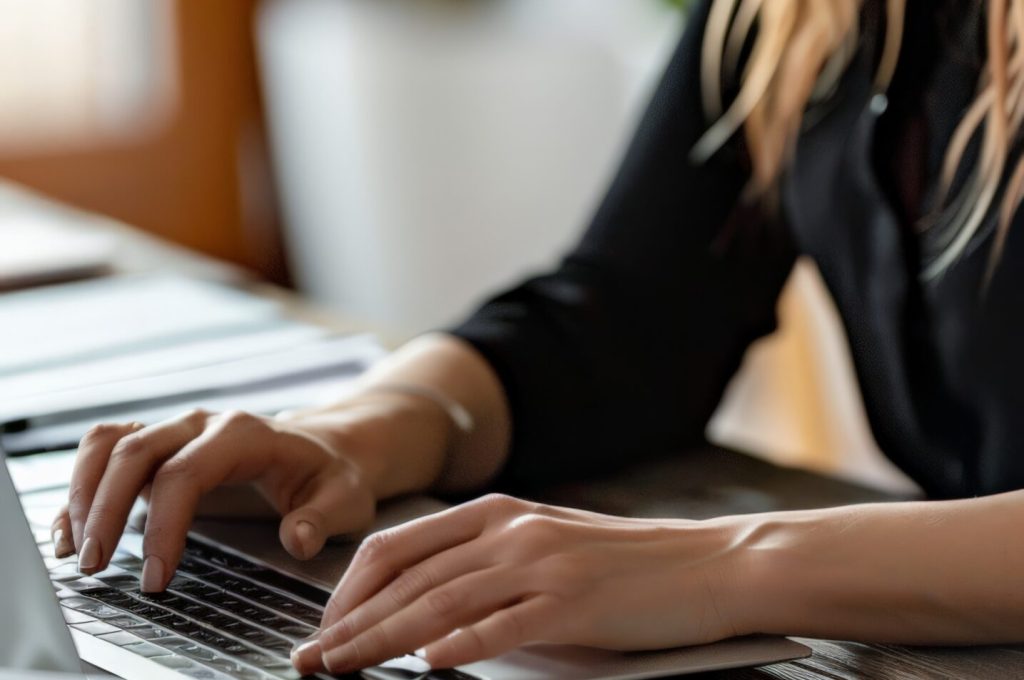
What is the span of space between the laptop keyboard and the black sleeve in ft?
0.93

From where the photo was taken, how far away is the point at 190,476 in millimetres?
628

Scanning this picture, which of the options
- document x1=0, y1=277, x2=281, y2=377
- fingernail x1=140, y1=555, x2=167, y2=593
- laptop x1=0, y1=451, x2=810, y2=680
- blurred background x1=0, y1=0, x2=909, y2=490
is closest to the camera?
laptop x1=0, y1=451, x2=810, y2=680

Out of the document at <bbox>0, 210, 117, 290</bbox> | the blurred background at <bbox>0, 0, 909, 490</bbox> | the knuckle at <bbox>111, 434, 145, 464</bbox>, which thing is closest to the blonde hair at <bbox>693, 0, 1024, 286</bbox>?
the knuckle at <bbox>111, 434, 145, 464</bbox>

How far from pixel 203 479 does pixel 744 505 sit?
313 mm

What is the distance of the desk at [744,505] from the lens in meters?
0.55

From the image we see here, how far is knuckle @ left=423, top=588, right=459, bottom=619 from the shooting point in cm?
52

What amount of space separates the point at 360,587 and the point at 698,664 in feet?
0.47

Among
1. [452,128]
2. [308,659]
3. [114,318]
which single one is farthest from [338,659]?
[452,128]

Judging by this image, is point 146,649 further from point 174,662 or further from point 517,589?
point 517,589

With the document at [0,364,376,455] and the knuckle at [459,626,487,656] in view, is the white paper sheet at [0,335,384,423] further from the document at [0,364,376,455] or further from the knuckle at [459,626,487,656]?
the knuckle at [459,626,487,656]

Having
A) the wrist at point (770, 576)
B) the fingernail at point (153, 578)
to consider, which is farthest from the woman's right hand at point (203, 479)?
the wrist at point (770, 576)

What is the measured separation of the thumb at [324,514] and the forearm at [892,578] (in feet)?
0.67

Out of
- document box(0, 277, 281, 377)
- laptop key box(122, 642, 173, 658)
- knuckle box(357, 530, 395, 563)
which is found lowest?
laptop key box(122, 642, 173, 658)

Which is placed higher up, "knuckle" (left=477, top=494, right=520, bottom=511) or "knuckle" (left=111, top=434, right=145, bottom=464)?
"knuckle" (left=111, top=434, right=145, bottom=464)
